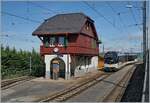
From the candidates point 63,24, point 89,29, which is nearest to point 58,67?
point 63,24

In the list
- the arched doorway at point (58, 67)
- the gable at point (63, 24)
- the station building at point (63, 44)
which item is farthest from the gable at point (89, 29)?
the arched doorway at point (58, 67)

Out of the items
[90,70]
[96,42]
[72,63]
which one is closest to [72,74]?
[72,63]

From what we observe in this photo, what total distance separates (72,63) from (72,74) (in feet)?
5.28

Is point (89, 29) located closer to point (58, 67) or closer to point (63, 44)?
point (63, 44)

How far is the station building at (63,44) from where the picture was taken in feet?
125

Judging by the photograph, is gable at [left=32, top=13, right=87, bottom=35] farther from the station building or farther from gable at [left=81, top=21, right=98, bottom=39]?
gable at [left=81, top=21, right=98, bottom=39]

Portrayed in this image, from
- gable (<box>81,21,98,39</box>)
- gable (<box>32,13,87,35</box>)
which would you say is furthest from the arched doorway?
gable (<box>81,21,98,39</box>)

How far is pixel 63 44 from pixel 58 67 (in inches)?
106

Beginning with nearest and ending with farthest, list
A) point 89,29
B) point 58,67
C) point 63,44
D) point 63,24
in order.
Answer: point 58,67 → point 63,44 → point 63,24 → point 89,29

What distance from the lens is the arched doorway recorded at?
37875 millimetres

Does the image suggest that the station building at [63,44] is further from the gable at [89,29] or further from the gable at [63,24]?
the gable at [89,29]

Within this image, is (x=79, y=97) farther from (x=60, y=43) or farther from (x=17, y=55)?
(x=17, y=55)

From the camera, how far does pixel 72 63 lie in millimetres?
39438

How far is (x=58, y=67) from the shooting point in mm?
38062
